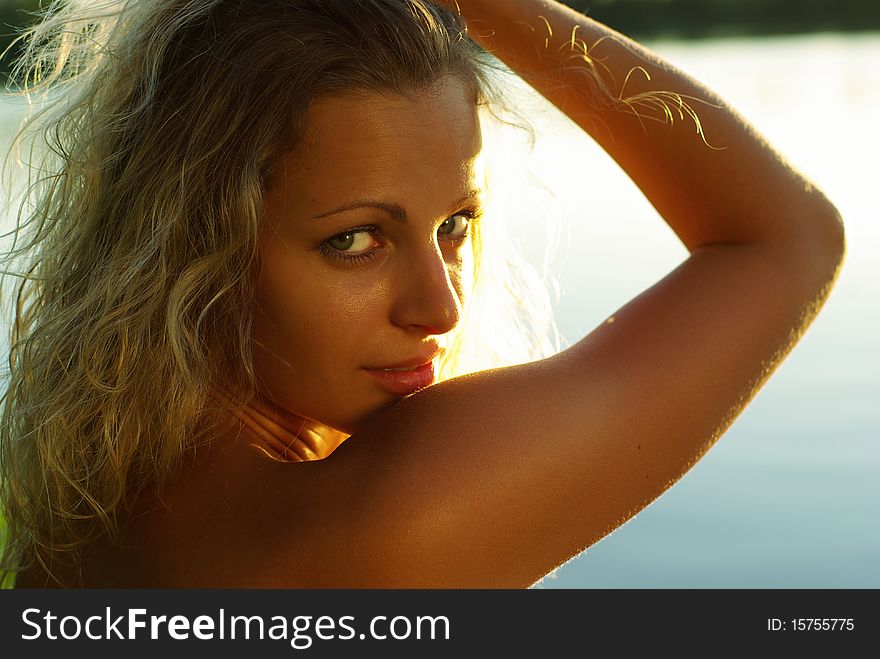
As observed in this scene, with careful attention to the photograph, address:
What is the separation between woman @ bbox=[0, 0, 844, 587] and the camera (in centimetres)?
152

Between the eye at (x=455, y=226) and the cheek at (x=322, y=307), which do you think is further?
the eye at (x=455, y=226)

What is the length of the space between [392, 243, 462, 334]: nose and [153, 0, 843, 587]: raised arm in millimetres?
108

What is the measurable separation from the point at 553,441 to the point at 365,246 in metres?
0.39

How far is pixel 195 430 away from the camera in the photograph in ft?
5.77

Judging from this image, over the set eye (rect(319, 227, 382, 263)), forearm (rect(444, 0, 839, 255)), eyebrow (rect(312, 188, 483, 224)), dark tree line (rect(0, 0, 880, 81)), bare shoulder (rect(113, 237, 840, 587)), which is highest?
dark tree line (rect(0, 0, 880, 81))

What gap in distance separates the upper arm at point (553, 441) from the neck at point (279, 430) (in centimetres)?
23

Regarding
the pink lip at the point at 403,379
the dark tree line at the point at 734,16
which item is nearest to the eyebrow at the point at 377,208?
the pink lip at the point at 403,379

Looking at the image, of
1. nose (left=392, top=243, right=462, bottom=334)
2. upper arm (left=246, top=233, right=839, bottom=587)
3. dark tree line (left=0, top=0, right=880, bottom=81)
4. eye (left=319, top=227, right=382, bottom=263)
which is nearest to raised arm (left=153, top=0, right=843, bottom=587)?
upper arm (left=246, top=233, right=839, bottom=587)

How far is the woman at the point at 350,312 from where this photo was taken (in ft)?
5.00

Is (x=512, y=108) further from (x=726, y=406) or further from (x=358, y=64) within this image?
(x=726, y=406)

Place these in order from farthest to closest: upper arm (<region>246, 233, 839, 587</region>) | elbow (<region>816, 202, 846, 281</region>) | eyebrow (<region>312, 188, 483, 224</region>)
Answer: elbow (<region>816, 202, 846, 281</region>), eyebrow (<region>312, 188, 483, 224</region>), upper arm (<region>246, 233, 839, 587</region>)

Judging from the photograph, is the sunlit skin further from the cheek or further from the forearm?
the forearm

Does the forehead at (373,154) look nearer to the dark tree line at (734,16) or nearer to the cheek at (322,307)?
the cheek at (322,307)

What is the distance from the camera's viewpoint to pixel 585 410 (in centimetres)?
155
